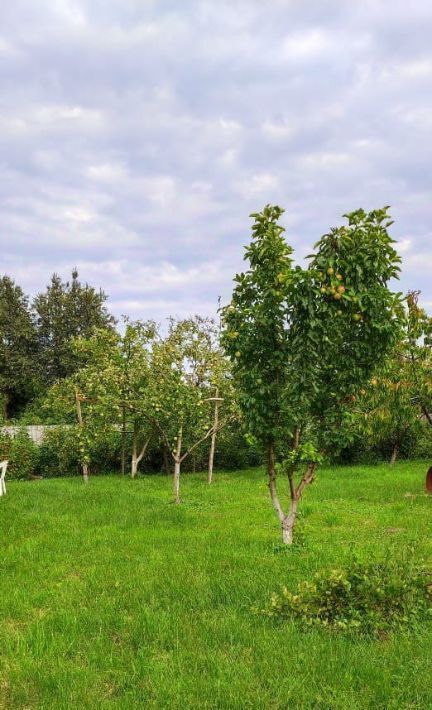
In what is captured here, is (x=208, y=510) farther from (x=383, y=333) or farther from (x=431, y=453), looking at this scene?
(x=431, y=453)

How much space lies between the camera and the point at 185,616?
193 inches

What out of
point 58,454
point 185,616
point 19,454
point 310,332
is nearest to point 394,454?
point 58,454

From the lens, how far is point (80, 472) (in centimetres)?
1959

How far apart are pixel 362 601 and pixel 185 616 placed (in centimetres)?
159

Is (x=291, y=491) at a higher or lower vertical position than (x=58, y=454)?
higher

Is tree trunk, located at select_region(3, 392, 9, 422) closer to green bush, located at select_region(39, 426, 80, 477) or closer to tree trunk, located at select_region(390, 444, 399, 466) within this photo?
green bush, located at select_region(39, 426, 80, 477)

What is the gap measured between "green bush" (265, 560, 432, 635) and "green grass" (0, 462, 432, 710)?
0.19 m

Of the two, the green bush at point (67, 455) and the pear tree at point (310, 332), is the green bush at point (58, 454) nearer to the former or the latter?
the green bush at point (67, 455)

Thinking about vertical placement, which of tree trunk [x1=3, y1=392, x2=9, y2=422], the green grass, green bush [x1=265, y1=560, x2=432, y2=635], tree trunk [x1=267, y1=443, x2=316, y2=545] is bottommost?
the green grass

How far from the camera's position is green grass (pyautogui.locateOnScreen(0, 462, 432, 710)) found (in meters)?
3.58

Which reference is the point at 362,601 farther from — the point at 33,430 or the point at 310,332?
the point at 33,430

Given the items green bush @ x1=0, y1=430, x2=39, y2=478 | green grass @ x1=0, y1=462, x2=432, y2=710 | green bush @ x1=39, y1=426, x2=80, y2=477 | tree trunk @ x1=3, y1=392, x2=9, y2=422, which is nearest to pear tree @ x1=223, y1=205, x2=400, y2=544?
green grass @ x1=0, y1=462, x2=432, y2=710

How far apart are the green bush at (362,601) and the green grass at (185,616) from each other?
19cm

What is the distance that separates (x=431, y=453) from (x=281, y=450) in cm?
1577
